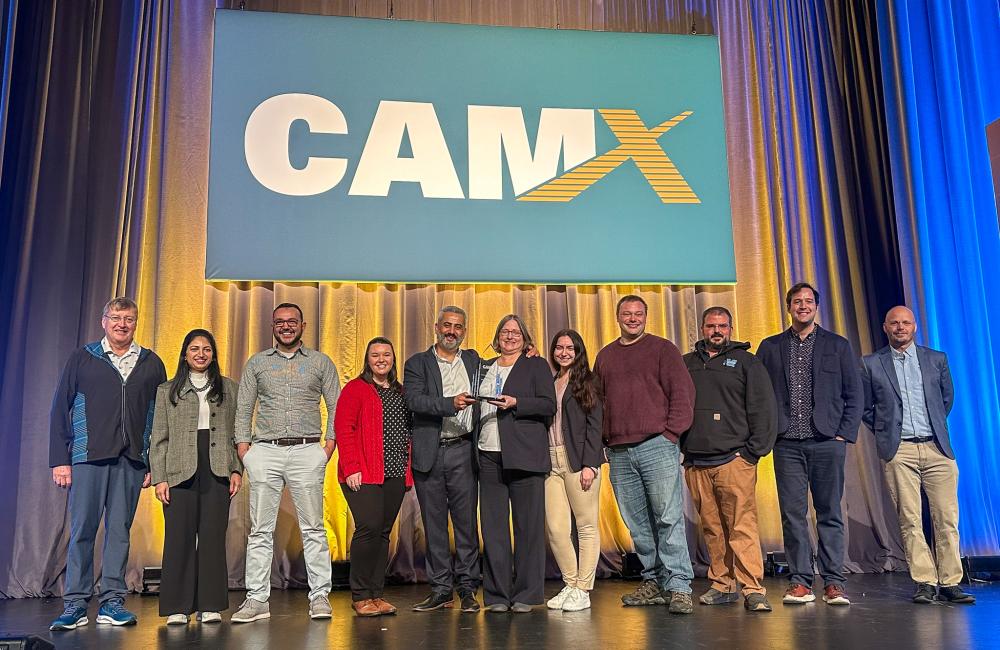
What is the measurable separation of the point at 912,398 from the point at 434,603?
2.62 meters

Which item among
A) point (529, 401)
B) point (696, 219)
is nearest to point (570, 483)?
point (529, 401)

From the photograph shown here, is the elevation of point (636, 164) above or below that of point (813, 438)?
above

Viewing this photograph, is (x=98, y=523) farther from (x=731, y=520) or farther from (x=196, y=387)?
(x=731, y=520)

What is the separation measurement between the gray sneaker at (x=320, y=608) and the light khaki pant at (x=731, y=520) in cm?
184

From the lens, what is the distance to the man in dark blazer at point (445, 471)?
4.12 meters

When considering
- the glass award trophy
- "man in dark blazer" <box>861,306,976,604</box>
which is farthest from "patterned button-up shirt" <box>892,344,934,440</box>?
the glass award trophy

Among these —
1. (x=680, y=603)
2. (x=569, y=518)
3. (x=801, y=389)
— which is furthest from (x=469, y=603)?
(x=801, y=389)

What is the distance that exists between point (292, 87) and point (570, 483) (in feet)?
10.9

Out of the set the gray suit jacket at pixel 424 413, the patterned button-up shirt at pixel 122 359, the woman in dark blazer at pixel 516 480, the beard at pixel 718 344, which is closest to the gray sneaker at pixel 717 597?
the woman in dark blazer at pixel 516 480

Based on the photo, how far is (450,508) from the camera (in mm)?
4176

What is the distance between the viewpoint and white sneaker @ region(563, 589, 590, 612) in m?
4.02

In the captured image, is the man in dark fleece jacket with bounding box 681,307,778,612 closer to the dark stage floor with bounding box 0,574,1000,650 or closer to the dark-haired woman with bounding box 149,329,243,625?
the dark stage floor with bounding box 0,574,1000,650

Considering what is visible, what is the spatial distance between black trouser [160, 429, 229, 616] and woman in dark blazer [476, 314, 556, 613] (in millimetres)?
1231

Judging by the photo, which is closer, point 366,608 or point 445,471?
point 366,608
